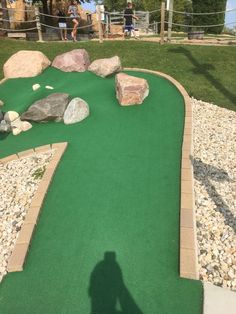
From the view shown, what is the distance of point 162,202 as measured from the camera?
5.61 meters

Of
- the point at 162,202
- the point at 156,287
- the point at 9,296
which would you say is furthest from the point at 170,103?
the point at 9,296

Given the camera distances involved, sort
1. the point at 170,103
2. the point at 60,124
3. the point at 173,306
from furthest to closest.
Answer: the point at 170,103 → the point at 60,124 → the point at 173,306

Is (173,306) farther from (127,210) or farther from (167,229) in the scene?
(127,210)

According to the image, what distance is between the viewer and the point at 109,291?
4.15m

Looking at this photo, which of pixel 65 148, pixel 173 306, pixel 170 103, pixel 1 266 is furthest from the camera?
pixel 170 103

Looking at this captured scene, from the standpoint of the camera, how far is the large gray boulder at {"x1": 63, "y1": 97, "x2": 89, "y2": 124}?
29.2 feet

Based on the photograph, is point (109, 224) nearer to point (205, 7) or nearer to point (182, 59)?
point (182, 59)

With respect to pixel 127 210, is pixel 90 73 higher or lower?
higher

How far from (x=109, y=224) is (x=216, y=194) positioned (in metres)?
2.28

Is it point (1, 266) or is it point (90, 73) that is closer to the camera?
point (1, 266)

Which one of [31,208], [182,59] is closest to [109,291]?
[31,208]

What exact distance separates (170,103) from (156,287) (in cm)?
654

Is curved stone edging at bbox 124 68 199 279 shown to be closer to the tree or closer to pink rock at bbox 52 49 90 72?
pink rock at bbox 52 49 90 72

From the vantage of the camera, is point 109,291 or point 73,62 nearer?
point 109,291
